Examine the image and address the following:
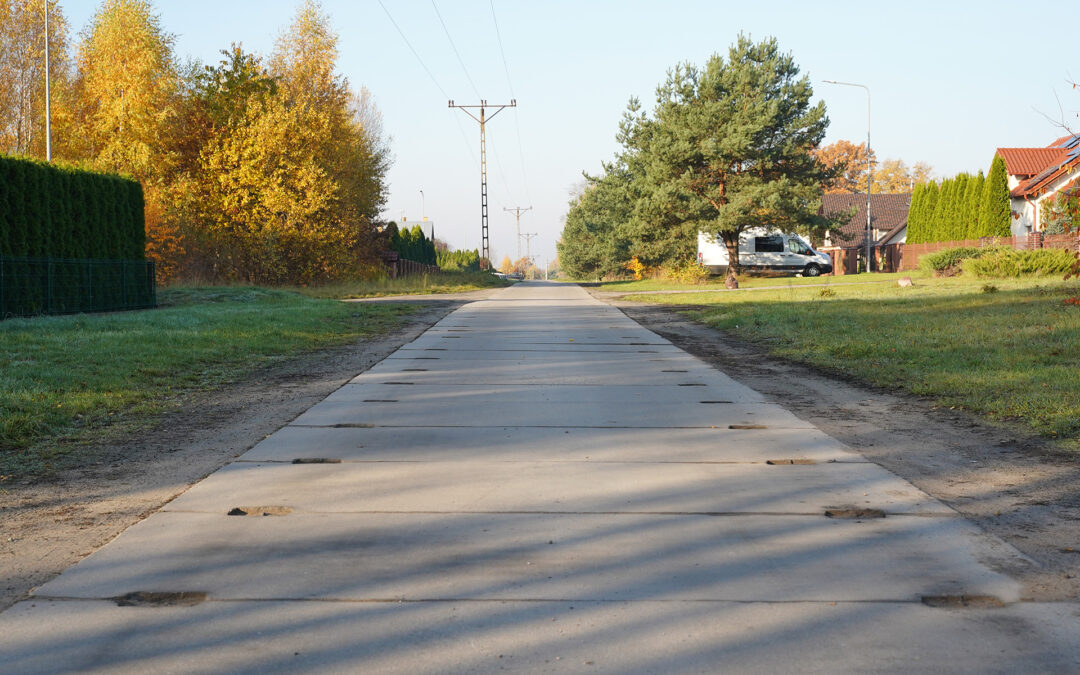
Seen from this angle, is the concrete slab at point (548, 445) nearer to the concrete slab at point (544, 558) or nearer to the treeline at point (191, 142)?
Result: the concrete slab at point (544, 558)

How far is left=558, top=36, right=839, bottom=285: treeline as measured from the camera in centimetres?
3716

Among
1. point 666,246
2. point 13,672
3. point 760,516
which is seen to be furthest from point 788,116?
point 13,672

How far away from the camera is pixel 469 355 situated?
12.2 metres

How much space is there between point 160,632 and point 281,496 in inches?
72.4

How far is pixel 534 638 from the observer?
303 cm

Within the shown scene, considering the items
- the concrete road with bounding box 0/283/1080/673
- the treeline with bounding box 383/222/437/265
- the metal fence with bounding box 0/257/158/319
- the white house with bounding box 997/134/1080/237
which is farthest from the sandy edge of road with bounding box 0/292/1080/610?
the treeline with bounding box 383/222/437/265

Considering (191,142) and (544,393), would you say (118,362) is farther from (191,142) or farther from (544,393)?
(191,142)

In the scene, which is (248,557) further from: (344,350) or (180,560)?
(344,350)

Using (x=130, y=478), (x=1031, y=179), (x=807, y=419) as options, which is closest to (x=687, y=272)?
(x=1031, y=179)

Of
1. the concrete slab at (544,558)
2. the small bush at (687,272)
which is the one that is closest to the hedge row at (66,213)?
the concrete slab at (544,558)

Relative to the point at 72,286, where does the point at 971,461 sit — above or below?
below

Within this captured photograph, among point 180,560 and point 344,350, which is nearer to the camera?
point 180,560

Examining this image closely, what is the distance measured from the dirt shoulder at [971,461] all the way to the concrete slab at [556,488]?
1.06 feet

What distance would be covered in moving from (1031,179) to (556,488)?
47.4 m
